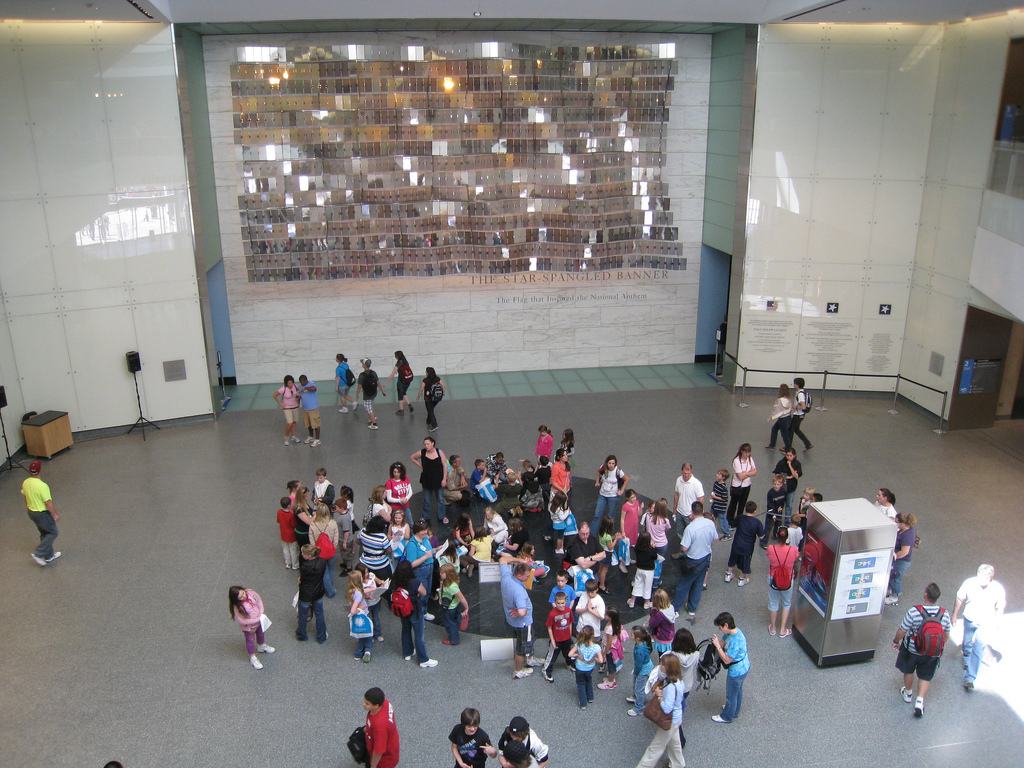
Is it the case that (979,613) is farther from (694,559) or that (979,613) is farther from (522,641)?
(522,641)

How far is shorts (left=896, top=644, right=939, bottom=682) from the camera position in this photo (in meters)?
7.68

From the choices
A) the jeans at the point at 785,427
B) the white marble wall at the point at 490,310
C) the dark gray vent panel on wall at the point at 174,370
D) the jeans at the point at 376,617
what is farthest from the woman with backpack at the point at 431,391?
the jeans at the point at 785,427

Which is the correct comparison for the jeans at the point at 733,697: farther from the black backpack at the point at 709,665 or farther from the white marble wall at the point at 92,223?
the white marble wall at the point at 92,223

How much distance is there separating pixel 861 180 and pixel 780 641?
383 inches

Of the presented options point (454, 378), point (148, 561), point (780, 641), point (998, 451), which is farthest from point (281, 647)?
point (998, 451)

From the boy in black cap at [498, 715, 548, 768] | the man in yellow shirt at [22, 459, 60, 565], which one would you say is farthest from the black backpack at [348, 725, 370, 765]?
the man in yellow shirt at [22, 459, 60, 565]

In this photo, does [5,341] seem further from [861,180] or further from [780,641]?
[861,180]

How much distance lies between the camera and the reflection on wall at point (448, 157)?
15.4 m

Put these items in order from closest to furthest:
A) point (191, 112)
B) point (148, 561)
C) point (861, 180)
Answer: point (148, 561) < point (191, 112) < point (861, 180)

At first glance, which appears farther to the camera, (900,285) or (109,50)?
(900,285)

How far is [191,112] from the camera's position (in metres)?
14.1

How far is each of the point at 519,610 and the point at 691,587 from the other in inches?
89.1

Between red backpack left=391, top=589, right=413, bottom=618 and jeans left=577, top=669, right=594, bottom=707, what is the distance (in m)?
1.79

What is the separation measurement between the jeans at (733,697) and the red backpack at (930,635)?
5.41ft
